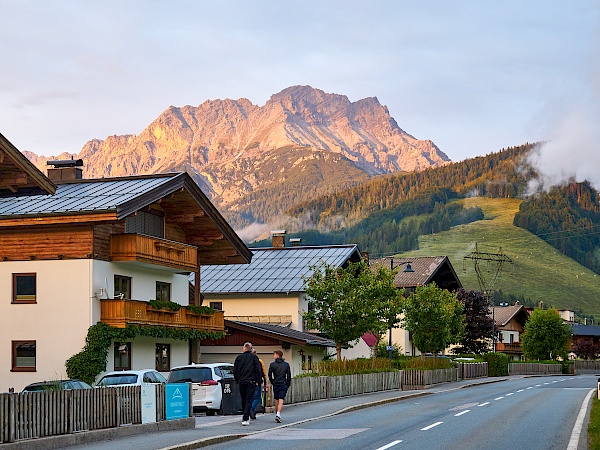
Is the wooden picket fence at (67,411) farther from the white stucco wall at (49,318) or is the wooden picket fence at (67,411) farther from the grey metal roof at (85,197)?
the grey metal roof at (85,197)

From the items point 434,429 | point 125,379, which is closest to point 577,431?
point 434,429

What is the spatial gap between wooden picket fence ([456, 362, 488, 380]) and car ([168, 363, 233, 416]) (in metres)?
41.1

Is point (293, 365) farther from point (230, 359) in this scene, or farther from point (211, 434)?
point (211, 434)

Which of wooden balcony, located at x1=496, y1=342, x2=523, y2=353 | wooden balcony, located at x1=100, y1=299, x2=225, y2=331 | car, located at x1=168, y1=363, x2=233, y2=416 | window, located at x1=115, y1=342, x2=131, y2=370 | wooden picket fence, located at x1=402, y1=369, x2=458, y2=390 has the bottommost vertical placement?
wooden balcony, located at x1=496, y1=342, x2=523, y2=353

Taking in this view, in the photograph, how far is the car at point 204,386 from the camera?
30.5m

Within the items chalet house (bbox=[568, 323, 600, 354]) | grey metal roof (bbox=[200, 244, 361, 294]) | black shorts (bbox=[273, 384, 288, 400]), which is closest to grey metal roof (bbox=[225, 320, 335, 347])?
grey metal roof (bbox=[200, 244, 361, 294])

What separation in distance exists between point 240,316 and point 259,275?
136 inches

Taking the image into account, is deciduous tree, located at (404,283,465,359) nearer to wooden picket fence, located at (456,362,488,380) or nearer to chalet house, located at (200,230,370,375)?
wooden picket fence, located at (456,362,488,380)

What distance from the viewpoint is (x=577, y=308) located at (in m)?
198

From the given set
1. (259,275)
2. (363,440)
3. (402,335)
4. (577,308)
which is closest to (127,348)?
(363,440)

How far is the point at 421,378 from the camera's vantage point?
5541 cm

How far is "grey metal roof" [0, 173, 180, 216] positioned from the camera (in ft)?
124

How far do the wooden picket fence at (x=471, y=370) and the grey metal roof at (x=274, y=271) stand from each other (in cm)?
1109

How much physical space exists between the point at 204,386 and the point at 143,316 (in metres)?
9.78
